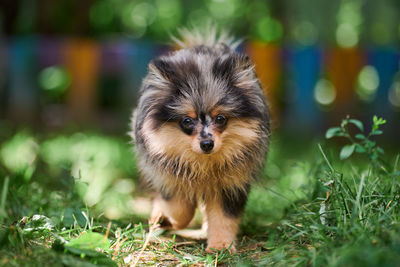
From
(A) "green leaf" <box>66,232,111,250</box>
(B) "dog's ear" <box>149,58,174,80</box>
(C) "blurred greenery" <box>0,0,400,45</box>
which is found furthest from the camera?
(C) "blurred greenery" <box>0,0,400,45</box>

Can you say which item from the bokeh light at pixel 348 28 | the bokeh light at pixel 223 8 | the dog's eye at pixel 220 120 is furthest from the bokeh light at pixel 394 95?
the dog's eye at pixel 220 120

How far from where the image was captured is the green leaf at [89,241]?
2.35m

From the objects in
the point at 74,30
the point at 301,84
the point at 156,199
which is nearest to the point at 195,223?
the point at 156,199

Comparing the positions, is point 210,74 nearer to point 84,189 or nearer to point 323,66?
point 84,189

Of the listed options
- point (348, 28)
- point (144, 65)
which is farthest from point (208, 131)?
point (348, 28)

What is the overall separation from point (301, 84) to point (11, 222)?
6102mm

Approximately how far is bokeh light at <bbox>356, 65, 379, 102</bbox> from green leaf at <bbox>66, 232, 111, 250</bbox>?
6582 millimetres

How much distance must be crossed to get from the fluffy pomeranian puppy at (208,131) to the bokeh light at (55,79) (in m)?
5.35

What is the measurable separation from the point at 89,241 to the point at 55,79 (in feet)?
22.6

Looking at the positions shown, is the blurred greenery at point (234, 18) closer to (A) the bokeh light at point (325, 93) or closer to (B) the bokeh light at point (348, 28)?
(B) the bokeh light at point (348, 28)

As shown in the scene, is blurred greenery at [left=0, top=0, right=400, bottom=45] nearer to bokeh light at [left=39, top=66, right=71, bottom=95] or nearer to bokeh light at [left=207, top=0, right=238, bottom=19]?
bokeh light at [left=207, top=0, right=238, bottom=19]

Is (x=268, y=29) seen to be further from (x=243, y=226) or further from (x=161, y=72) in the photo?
(x=161, y=72)

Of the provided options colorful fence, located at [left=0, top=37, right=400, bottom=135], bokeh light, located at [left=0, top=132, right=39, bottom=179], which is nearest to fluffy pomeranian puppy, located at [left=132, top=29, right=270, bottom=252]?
bokeh light, located at [left=0, top=132, right=39, bottom=179]

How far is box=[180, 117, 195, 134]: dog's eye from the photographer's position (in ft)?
10.1
